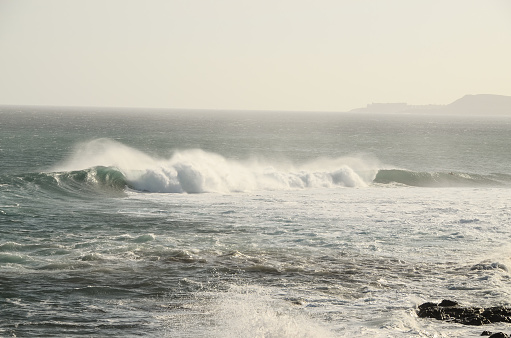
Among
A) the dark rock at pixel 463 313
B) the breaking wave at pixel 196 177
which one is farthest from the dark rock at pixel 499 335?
the breaking wave at pixel 196 177

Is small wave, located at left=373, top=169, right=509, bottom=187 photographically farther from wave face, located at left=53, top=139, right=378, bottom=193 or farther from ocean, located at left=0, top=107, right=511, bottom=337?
ocean, located at left=0, top=107, right=511, bottom=337

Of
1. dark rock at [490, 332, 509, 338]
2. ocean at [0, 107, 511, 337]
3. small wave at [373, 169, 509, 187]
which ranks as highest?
dark rock at [490, 332, 509, 338]

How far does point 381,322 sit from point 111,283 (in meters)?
7.23

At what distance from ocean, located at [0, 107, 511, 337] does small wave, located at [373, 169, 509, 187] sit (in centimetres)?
385

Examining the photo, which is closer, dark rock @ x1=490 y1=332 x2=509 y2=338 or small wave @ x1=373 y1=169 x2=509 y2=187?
dark rock @ x1=490 y1=332 x2=509 y2=338

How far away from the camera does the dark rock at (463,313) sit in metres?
13.3

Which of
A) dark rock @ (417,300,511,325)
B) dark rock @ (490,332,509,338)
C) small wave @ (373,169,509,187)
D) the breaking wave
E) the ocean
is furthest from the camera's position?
small wave @ (373,169,509,187)

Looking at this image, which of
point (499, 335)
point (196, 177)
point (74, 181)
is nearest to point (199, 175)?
point (196, 177)

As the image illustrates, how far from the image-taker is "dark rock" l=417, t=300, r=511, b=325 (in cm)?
1331

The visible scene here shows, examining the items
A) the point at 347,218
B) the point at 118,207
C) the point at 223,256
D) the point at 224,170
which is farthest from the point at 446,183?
the point at 223,256

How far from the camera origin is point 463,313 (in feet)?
44.9

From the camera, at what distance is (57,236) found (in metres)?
21.4

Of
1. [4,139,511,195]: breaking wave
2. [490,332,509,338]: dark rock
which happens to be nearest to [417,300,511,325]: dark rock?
[490,332,509,338]: dark rock

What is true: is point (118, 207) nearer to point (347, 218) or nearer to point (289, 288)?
point (347, 218)
